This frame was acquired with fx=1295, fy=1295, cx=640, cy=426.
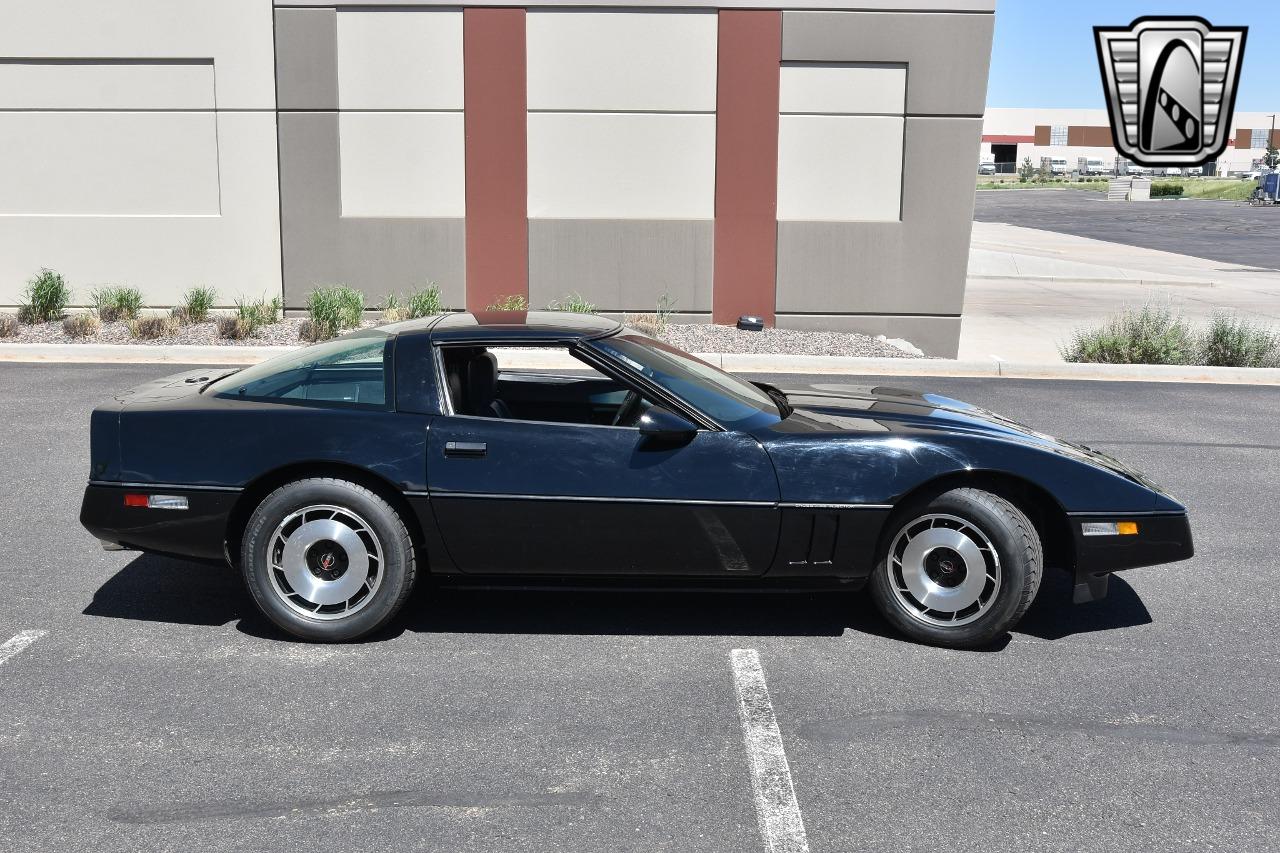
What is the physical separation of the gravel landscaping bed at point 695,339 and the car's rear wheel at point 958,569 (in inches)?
364

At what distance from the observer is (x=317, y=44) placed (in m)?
15.9

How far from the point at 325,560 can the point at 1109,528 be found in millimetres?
3236

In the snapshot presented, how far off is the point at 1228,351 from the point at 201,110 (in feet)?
41.0

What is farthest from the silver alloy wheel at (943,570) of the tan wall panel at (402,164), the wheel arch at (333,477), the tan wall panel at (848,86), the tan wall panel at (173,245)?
the tan wall panel at (173,245)

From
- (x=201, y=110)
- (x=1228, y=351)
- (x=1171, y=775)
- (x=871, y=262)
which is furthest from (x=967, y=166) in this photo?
(x=1171, y=775)

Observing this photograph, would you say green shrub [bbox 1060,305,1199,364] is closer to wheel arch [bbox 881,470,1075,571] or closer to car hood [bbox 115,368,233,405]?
wheel arch [bbox 881,470,1075,571]

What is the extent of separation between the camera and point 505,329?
565 centimetres

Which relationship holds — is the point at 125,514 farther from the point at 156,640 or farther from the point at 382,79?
the point at 382,79

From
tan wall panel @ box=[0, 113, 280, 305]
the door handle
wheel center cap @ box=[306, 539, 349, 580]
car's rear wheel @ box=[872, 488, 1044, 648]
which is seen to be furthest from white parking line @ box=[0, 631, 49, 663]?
tan wall panel @ box=[0, 113, 280, 305]

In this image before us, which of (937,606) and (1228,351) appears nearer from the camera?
(937,606)

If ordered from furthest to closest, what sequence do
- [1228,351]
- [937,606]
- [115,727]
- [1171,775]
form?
1. [1228,351]
2. [937,606]
3. [115,727]
4. [1171,775]

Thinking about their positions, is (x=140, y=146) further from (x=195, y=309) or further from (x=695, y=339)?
(x=695, y=339)

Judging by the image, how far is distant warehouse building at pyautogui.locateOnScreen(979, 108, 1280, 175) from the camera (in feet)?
475

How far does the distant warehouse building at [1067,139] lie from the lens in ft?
475
